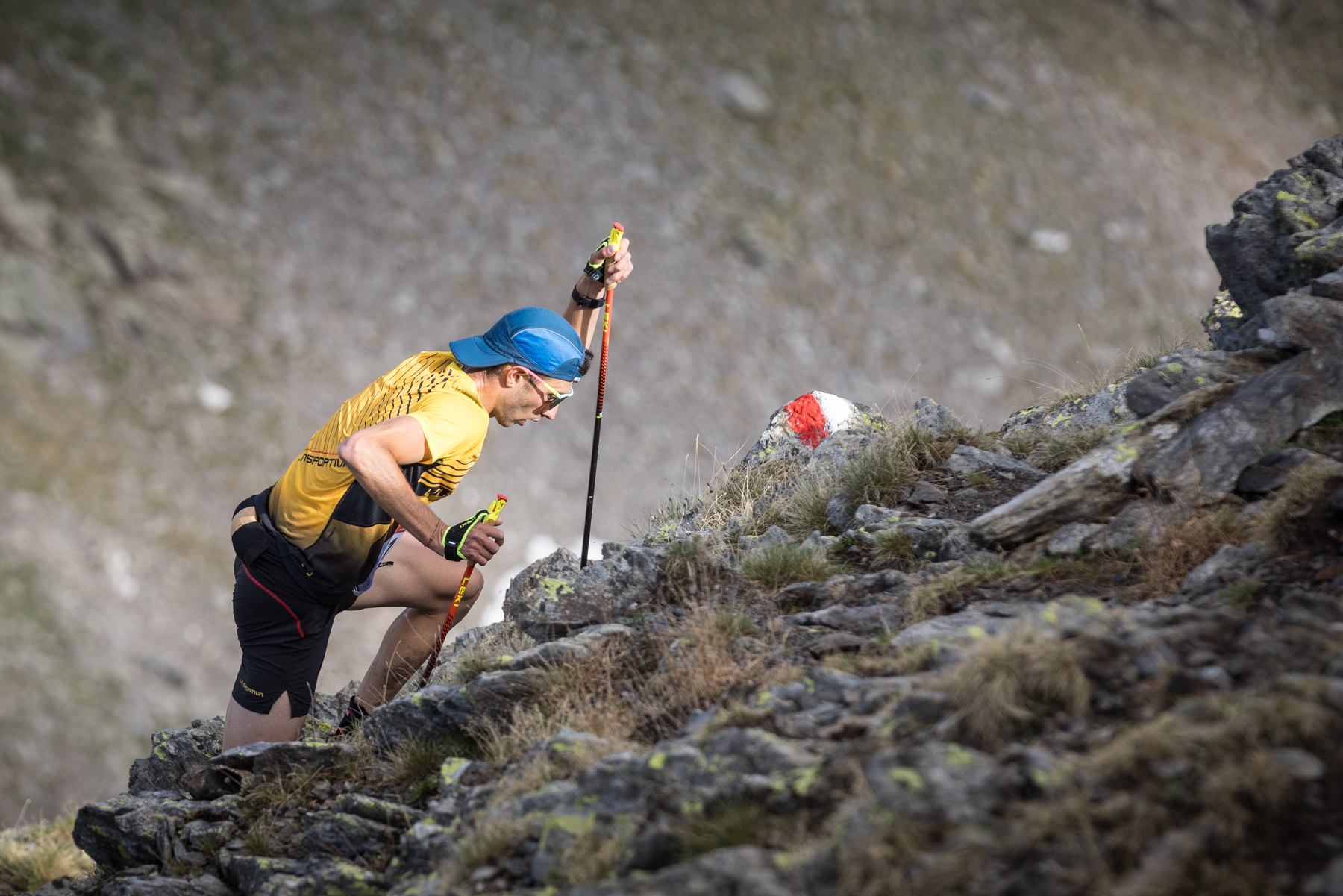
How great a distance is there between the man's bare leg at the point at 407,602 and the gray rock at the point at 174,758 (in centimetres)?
119

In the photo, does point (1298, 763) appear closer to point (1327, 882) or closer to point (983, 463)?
point (1327, 882)

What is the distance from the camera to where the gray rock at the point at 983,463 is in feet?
24.1

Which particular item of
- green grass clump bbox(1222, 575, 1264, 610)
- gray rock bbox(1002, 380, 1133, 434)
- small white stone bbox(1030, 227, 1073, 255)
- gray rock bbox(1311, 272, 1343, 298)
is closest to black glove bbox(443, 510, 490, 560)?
green grass clump bbox(1222, 575, 1264, 610)

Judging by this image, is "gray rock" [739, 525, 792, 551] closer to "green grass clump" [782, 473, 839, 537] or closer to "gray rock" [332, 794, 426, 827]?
"green grass clump" [782, 473, 839, 537]

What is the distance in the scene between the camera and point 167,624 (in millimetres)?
25922

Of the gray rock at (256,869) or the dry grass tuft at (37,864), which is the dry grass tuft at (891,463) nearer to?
the gray rock at (256,869)

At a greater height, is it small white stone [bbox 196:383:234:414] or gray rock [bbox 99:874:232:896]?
small white stone [bbox 196:383:234:414]

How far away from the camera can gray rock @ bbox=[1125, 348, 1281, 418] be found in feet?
21.7

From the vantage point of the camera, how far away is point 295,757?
6.12 meters

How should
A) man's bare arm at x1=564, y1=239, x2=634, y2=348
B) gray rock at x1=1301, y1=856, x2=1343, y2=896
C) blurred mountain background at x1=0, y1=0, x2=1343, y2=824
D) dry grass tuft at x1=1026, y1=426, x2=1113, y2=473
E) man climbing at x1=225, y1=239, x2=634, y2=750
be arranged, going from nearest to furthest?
1. gray rock at x1=1301, y1=856, x2=1343, y2=896
2. man climbing at x1=225, y1=239, x2=634, y2=750
3. dry grass tuft at x1=1026, y1=426, x2=1113, y2=473
4. man's bare arm at x1=564, y1=239, x2=634, y2=348
5. blurred mountain background at x1=0, y1=0, x2=1343, y2=824

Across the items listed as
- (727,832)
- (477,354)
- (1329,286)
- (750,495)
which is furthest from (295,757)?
(1329,286)

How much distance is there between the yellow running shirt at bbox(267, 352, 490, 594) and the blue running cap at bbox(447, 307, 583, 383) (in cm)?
17

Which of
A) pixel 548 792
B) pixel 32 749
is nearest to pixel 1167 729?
pixel 548 792

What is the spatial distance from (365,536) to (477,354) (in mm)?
1512
